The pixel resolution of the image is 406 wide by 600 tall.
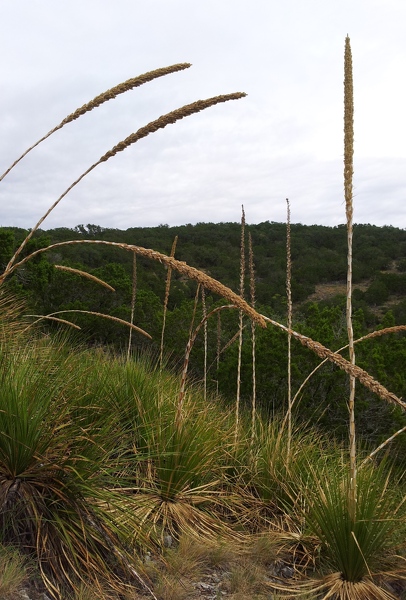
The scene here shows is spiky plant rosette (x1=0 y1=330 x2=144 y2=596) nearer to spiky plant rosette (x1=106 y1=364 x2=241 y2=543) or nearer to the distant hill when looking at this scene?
spiky plant rosette (x1=106 y1=364 x2=241 y2=543)

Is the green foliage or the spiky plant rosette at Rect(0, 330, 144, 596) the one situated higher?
the spiky plant rosette at Rect(0, 330, 144, 596)

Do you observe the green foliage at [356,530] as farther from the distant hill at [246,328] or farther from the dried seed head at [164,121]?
the distant hill at [246,328]

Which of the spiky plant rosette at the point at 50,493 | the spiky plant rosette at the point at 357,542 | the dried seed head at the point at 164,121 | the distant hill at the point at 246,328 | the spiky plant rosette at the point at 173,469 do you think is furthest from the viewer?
the distant hill at the point at 246,328

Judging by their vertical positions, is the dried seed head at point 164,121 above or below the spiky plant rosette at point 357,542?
above

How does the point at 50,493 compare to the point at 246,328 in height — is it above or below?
above

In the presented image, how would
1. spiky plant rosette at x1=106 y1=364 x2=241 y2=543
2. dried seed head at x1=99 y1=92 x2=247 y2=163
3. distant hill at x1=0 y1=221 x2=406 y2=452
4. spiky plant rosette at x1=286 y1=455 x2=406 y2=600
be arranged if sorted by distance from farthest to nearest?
distant hill at x1=0 y1=221 x2=406 y2=452 < spiky plant rosette at x1=106 y1=364 x2=241 y2=543 < spiky plant rosette at x1=286 y1=455 x2=406 y2=600 < dried seed head at x1=99 y1=92 x2=247 y2=163

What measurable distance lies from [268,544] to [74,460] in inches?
68.7

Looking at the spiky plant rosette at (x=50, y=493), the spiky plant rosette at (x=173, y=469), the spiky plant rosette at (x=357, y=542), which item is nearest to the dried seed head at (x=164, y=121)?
the spiky plant rosette at (x=50, y=493)

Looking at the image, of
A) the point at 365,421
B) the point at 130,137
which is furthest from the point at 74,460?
the point at 365,421

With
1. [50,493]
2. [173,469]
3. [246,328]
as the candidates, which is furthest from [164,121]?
[246,328]

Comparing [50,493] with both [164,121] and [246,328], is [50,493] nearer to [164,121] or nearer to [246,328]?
[164,121]

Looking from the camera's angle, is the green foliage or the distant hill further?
the distant hill

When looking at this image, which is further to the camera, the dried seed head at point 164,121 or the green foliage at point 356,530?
the green foliage at point 356,530

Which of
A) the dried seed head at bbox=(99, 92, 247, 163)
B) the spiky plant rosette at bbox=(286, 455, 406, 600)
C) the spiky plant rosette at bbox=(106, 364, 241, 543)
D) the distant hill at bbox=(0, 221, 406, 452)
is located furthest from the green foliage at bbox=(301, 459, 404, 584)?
the distant hill at bbox=(0, 221, 406, 452)
